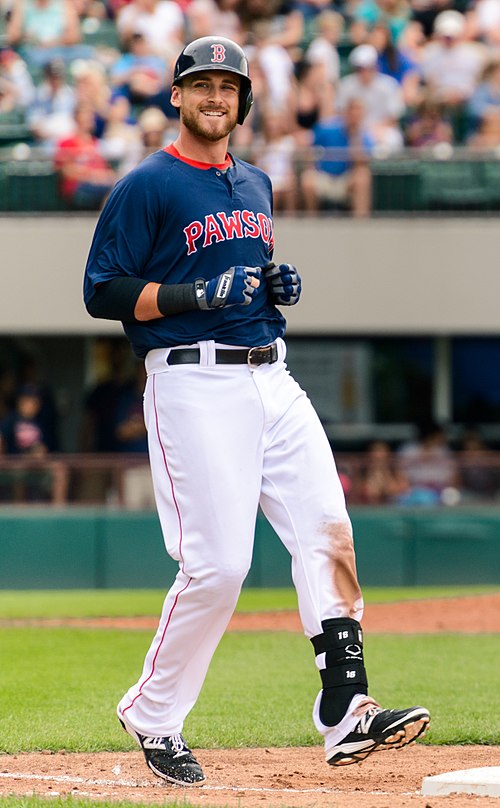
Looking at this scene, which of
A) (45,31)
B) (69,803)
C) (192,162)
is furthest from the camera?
(45,31)

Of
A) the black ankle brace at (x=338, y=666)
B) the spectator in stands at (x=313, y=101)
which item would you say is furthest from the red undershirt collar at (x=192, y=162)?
the spectator in stands at (x=313, y=101)

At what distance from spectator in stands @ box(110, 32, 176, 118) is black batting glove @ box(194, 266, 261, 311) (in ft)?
39.2

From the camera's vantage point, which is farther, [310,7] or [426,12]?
[310,7]

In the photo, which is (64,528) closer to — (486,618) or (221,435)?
(486,618)

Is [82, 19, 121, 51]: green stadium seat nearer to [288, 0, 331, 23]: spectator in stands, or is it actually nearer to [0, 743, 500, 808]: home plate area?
[288, 0, 331, 23]: spectator in stands

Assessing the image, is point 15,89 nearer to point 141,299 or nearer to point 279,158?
point 279,158

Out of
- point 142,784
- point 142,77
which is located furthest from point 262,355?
point 142,77

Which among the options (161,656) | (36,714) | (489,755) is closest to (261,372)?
(161,656)

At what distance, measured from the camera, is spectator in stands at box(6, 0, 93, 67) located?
1719 cm

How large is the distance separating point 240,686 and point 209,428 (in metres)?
3.45

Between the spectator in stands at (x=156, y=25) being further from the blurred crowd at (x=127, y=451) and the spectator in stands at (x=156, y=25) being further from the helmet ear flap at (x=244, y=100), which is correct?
the helmet ear flap at (x=244, y=100)

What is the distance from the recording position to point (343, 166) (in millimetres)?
15656

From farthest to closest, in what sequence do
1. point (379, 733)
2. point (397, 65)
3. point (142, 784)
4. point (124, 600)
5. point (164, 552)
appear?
1. point (397, 65)
2. point (164, 552)
3. point (124, 600)
4. point (142, 784)
5. point (379, 733)

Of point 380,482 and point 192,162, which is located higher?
point 192,162
